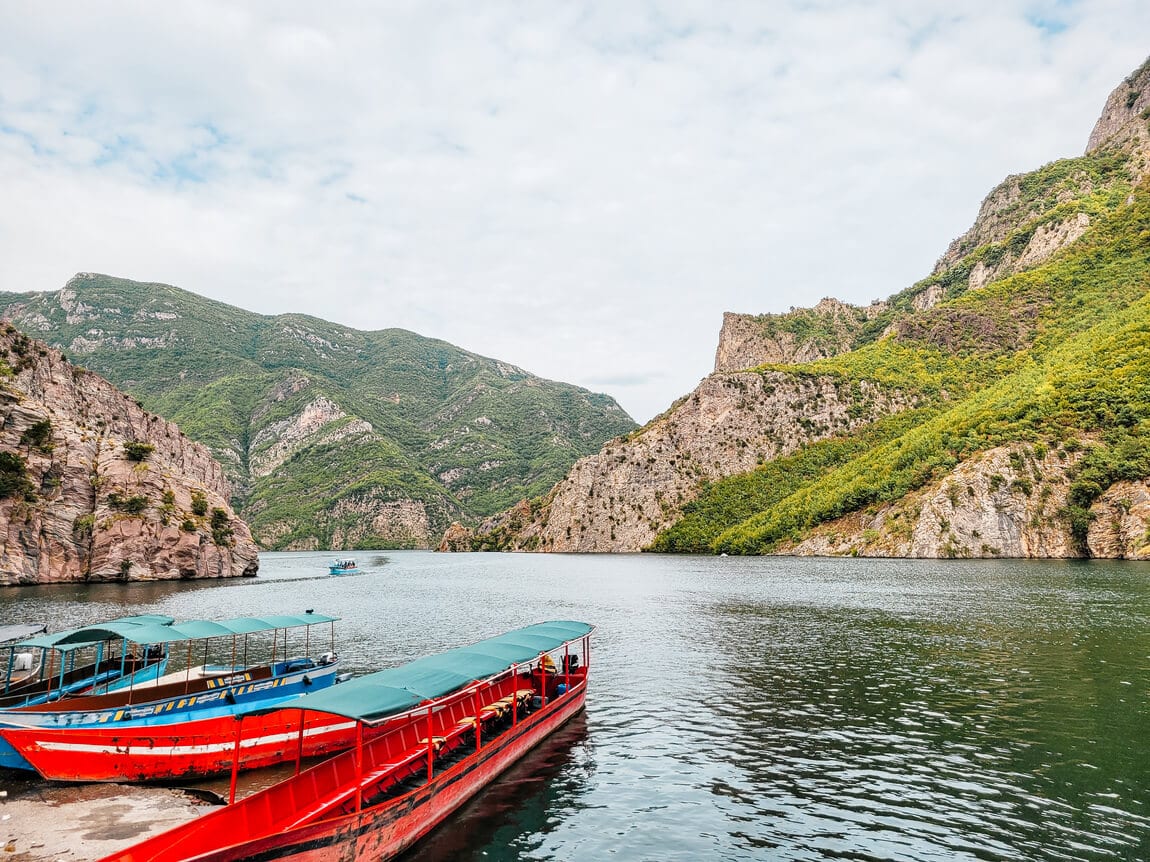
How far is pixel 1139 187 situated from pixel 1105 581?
198 m

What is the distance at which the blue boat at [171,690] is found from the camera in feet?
79.6

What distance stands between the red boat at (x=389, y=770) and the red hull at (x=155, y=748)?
3.92 m

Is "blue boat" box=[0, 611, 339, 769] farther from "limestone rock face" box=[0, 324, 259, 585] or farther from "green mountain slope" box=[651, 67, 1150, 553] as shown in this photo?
"green mountain slope" box=[651, 67, 1150, 553]

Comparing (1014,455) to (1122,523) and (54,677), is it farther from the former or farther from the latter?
(54,677)

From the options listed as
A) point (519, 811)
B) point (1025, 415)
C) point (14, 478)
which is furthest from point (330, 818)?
point (1025, 415)

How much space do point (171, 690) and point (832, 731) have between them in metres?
31.4

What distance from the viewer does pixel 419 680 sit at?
21703 millimetres

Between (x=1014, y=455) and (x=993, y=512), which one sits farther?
(x=1014, y=455)

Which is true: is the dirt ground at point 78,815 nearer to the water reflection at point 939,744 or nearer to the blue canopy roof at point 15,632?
the blue canopy roof at point 15,632

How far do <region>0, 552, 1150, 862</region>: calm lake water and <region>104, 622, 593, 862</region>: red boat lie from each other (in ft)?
3.69

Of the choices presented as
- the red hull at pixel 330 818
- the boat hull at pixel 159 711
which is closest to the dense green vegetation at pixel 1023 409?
the red hull at pixel 330 818

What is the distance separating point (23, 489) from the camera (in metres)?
94.8

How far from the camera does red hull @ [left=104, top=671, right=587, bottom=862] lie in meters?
14.8

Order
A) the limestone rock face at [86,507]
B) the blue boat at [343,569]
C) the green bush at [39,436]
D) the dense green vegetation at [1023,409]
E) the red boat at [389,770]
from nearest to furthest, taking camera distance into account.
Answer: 1. the red boat at [389,770]
2. the limestone rock face at [86,507]
3. the green bush at [39,436]
4. the dense green vegetation at [1023,409]
5. the blue boat at [343,569]
